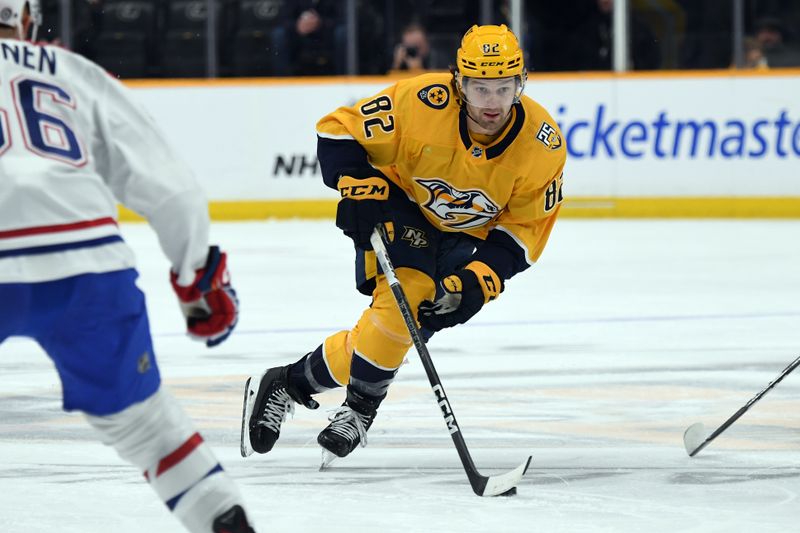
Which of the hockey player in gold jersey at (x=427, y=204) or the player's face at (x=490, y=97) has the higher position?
the player's face at (x=490, y=97)

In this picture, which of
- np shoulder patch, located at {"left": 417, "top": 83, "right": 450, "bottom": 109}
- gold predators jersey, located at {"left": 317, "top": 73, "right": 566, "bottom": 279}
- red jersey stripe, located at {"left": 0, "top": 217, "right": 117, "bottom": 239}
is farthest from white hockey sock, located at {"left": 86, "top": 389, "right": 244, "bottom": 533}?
np shoulder patch, located at {"left": 417, "top": 83, "right": 450, "bottom": 109}

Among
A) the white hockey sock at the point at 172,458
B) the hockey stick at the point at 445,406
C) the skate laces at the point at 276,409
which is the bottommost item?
the skate laces at the point at 276,409

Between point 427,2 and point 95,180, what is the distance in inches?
339

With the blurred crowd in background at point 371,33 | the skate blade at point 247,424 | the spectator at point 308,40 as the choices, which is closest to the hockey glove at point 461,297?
the skate blade at point 247,424

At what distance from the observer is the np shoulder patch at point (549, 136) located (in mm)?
3574

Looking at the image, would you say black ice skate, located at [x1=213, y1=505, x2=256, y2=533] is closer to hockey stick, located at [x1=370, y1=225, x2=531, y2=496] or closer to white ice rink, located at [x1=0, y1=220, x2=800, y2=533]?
white ice rink, located at [x1=0, y1=220, x2=800, y2=533]

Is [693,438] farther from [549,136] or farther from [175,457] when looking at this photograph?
[175,457]

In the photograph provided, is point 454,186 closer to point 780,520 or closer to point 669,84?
point 780,520

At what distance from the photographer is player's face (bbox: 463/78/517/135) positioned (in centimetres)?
345

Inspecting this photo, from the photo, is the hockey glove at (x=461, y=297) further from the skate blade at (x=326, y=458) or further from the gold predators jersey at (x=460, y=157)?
the skate blade at (x=326, y=458)

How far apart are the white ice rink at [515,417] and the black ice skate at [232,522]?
739mm

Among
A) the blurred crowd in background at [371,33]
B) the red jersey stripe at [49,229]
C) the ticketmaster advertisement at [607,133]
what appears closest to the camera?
the red jersey stripe at [49,229]

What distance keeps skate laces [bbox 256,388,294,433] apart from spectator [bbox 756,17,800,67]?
275 inches

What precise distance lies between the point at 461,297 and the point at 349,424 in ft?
1.26
